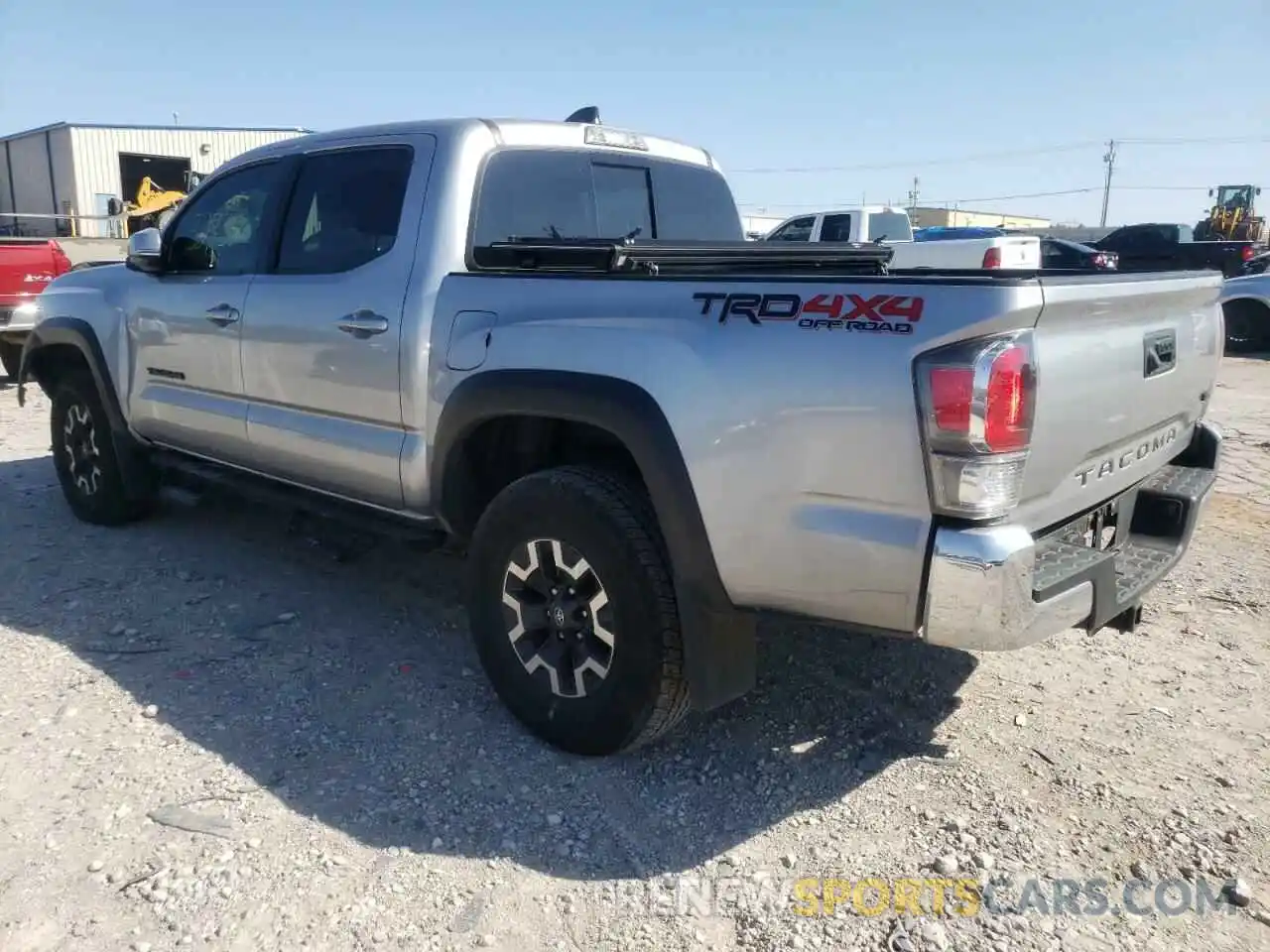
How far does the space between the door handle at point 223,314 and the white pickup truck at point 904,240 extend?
10843 millimetres

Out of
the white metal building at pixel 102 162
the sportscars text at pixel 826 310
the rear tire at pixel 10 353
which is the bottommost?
the rear tire at pixel 10 353

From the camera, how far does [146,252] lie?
493 cm

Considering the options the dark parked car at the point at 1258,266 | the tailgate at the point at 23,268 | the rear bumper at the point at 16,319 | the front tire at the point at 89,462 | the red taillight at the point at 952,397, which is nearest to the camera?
the red taillight at the point at 952,397

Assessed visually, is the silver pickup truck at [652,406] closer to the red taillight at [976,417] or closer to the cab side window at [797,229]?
the red taillight at [976,417]

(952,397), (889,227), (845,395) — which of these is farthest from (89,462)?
(889,227)

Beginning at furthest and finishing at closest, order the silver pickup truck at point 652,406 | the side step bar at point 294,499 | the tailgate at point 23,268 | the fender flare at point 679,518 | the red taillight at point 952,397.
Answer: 1. the tailgate at point 23,268
2. the side step bar at point 294,499
3. the fender flare at point 679,518
4. the silver pickup truck at point 652,406
5. the red taillight at point 952,397

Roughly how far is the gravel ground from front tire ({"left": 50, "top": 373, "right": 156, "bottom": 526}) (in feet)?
3.46

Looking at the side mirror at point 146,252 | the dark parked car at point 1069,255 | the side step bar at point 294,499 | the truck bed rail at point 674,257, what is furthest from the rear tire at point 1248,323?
the side mirror at point 146,252

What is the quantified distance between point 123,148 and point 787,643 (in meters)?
42.9

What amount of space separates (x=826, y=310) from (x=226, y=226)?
330cm

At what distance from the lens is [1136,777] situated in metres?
3.06

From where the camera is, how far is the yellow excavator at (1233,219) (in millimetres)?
36125

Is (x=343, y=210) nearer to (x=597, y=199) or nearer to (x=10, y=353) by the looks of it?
(x=597, y=199)

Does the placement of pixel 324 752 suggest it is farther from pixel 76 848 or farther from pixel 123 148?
pixel 123 148
